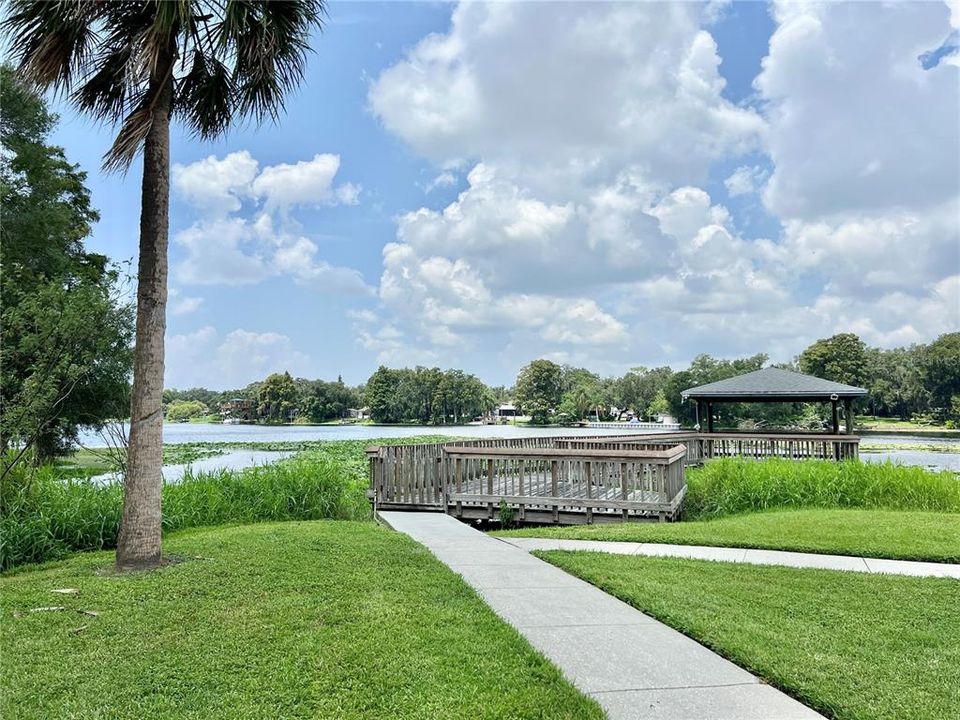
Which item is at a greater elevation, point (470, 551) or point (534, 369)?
point (534, 369)

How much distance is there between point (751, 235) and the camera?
3089 centimetres

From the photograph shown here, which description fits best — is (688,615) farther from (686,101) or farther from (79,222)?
(79,222)

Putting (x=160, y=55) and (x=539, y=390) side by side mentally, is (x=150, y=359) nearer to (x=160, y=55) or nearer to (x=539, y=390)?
(x=160, y=55)

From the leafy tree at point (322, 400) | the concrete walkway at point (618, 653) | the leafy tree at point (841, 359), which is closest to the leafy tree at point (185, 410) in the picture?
the leafy tree at point (322, 400)

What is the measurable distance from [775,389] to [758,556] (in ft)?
55.2

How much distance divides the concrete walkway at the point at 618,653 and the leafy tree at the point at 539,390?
84.3 m

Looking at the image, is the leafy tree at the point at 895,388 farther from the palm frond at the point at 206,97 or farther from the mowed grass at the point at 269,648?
the mowed grass at the point at 269,648

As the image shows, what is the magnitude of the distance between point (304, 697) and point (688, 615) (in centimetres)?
278

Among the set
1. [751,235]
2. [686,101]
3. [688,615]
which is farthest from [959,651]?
[751,235]

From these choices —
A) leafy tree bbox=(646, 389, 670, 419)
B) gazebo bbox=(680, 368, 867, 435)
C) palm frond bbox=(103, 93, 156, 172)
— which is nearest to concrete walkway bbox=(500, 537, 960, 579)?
palm frond bbox=(103, 93, 156, 172)

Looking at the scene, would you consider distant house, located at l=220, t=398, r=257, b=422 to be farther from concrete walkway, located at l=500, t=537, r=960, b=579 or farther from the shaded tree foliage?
concrete walkway, located at l=500, t=537, r=960, b=579

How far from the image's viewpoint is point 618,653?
3.77 m

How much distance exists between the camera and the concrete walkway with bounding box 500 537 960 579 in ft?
20.1

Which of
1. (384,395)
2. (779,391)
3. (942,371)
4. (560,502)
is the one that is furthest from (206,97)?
(384,395)
